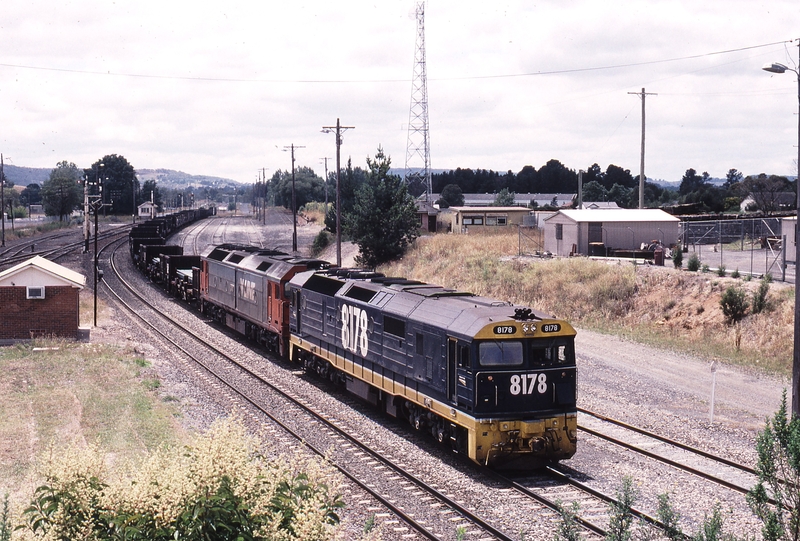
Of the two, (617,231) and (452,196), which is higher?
(452,196)

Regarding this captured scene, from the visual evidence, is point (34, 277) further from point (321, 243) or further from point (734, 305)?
point (321, 243)

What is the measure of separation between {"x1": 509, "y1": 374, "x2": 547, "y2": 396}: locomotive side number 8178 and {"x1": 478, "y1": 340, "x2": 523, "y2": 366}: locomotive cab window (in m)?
0.31

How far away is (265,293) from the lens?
1240 inches

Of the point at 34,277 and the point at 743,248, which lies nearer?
the point at 34,277

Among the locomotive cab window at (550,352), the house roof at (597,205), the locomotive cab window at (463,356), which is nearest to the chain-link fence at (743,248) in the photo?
the locomotive cab window at (550,352)

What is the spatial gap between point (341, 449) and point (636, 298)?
965 inches

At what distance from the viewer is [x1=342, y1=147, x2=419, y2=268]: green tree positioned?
2322 inches

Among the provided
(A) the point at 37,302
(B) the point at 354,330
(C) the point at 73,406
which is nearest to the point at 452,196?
(A) the point at 37,302

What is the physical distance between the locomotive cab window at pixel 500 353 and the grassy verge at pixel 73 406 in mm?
7236

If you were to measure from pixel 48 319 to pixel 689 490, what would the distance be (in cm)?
2880

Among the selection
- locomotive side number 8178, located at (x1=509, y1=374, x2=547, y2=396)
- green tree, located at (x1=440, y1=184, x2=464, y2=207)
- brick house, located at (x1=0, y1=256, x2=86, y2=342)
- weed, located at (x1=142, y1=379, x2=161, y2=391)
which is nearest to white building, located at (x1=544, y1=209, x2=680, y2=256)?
brick house, located at (x1=0, y1=256, x2=86, y2=342)

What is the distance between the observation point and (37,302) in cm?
3488

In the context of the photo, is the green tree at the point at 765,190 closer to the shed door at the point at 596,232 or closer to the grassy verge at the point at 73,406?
the shed door at the point at 596,232

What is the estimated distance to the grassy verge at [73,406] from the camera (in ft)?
61.2
